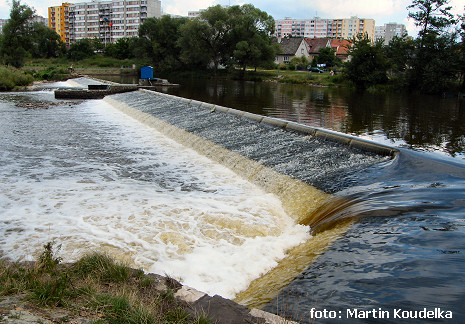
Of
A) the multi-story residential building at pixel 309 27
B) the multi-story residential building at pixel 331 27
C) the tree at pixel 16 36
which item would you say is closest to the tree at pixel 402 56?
the tree at pixel 16 36

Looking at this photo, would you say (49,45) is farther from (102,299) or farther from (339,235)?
(102,299)

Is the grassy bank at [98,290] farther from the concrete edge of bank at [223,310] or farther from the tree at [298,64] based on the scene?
the tree at [298,64]

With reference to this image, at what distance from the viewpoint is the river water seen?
388 cm

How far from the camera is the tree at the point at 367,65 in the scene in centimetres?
4359

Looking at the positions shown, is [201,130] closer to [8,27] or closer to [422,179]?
[422,179]

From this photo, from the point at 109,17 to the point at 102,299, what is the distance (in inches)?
5402

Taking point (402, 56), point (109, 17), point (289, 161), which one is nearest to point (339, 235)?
point (289, 161)

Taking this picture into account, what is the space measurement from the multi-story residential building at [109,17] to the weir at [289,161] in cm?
11415

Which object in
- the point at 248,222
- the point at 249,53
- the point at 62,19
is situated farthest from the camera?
the point at 62,19

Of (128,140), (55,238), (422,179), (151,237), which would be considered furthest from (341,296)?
(128,140)

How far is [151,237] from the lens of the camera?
20.4ft

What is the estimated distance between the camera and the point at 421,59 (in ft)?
138

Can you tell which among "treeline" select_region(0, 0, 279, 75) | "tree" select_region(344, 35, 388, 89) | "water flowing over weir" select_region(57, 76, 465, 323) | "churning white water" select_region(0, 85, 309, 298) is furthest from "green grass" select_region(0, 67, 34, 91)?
"tree" select_region(344, 35, 388, 89)

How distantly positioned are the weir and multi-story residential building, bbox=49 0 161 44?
4494 inches
